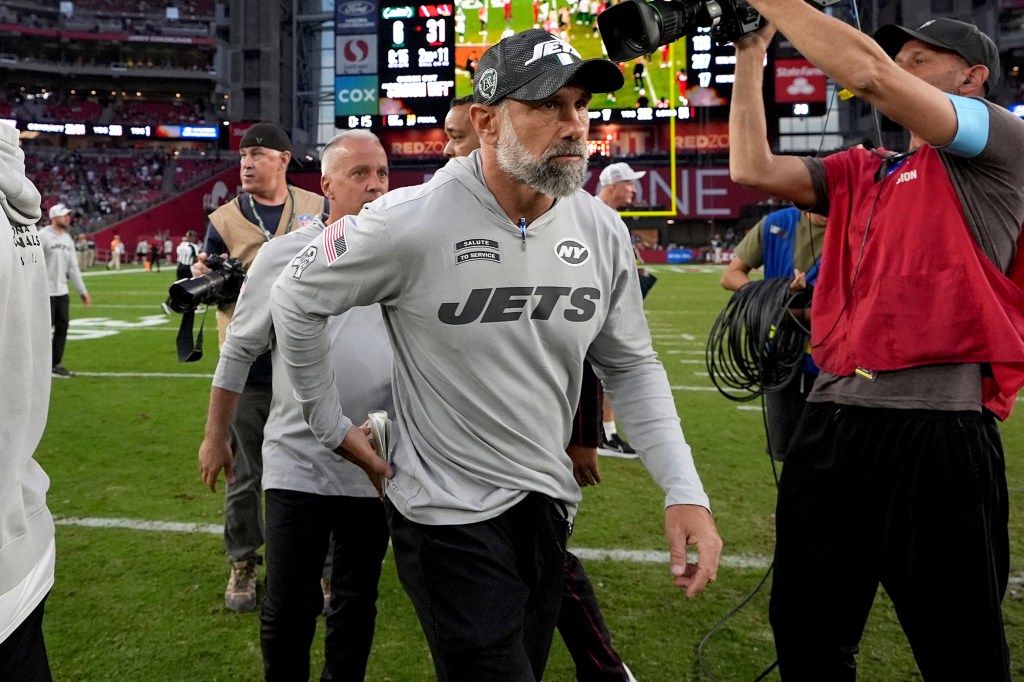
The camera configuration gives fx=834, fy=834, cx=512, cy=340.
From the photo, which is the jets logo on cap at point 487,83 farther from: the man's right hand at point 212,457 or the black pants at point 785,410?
the black pants at point 785,410

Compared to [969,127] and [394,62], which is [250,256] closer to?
[969,127]

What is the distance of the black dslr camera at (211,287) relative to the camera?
3104 millimetres

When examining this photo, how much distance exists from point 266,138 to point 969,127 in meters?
3.17

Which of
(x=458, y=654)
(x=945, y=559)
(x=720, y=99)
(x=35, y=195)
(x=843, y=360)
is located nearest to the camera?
(x=35, y=195)

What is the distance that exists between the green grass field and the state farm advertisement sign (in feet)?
141

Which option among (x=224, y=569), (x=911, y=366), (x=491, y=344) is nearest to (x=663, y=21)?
(x=491, y=344)

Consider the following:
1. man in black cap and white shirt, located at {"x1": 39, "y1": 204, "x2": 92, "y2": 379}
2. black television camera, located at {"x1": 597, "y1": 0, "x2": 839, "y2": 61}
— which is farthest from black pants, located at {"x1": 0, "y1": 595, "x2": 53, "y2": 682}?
man in black cap and white shirt, located at {"x1": 39, "y1": 204, "x2": 92, "y2": 379}

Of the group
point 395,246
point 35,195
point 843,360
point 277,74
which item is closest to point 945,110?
point 843,360

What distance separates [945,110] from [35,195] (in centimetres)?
198

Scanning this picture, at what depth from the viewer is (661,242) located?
4825 cm

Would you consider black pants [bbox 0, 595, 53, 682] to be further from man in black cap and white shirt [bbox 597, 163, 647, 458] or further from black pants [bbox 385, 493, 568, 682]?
man in black cap and white shirt [bbox 597, 163, 647, 458]

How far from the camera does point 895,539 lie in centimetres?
228

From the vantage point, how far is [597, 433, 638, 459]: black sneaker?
6.27 meters

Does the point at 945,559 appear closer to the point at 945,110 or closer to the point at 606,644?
the point at 606,644
